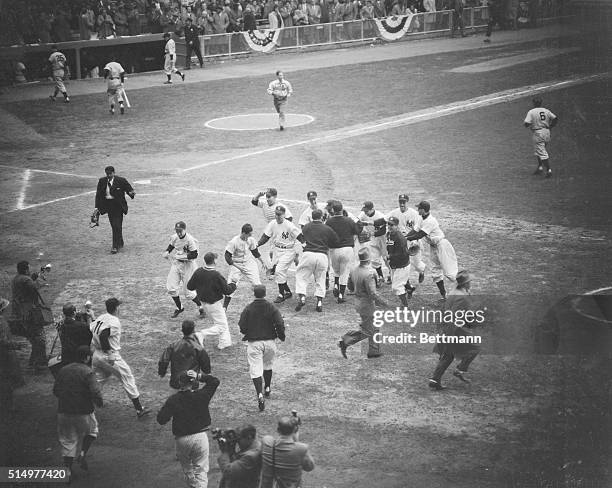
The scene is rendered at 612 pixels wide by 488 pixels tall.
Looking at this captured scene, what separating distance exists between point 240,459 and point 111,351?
380cm

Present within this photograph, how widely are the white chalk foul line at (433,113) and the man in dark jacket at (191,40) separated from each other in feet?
37.6

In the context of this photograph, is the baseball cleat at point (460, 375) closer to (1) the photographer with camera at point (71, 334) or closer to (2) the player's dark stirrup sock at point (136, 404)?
(2) the player's dark stirrup sock at point (136, 404)

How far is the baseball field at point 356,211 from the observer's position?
37.1 feet

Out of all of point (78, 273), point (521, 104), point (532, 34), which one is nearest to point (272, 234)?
point (78, 273)

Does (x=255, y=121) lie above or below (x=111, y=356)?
above

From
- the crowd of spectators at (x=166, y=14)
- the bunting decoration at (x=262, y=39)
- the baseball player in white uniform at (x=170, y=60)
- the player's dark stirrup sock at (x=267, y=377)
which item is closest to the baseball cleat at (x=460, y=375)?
the player's dark stirrup sock at (x=267, y=377)

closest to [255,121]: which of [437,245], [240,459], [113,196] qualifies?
[113,196]

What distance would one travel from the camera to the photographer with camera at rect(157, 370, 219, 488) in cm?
1012

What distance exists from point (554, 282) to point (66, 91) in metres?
23.7

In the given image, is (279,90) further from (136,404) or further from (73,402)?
(73,402)

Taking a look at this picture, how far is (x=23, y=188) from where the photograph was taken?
78.4 feet

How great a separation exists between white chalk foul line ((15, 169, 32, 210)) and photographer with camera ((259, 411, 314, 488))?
1495cm

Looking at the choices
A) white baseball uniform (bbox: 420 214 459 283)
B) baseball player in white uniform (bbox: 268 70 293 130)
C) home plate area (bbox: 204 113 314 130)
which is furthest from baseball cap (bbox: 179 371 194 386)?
home plate area (bbox: 204 113 314 130)

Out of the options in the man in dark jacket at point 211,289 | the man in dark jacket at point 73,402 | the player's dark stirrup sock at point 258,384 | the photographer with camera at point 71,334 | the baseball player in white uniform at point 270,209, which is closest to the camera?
the man in dark jacket at point 73,402
